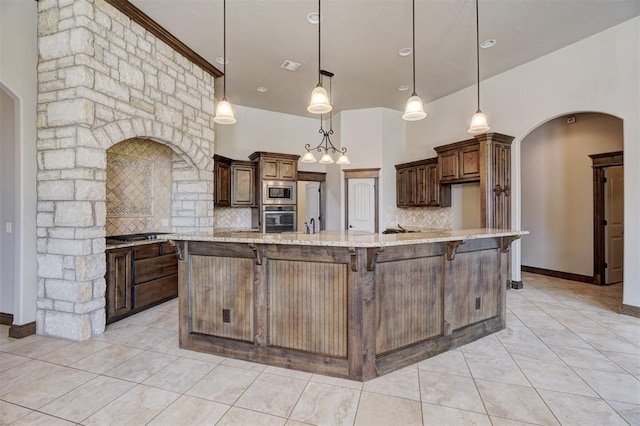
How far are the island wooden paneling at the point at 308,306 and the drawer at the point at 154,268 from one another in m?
2.27

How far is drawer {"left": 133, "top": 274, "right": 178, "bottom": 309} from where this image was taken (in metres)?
4.04

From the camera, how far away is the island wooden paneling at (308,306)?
2551 mm

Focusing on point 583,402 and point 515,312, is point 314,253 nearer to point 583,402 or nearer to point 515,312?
point 583,402

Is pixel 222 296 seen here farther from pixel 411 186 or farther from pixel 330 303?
pixel 411 186

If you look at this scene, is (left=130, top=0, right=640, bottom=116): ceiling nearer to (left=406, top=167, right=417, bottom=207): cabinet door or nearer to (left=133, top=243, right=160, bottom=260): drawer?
(left=406, top=167, right=417, bottom=207): cabinet door

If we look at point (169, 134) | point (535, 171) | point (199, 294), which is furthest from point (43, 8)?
point (535, 171)

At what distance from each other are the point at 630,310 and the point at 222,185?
20.4ft

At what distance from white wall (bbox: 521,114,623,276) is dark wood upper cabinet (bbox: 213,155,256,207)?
5.61m

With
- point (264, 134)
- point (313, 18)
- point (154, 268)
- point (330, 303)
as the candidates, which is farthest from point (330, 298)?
point (264, 134)

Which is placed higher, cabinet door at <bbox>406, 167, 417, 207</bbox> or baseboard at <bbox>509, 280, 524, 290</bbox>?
cabinet door at <bbox>406, 167, 417, 207</bbox>

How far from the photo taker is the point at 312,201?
26.1ft

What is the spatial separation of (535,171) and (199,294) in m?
6.66

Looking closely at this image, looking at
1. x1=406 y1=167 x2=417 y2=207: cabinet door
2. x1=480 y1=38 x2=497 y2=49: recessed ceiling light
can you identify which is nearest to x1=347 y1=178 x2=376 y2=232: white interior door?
x1=406 y1=167 x2=417 y2=207: cabinet door

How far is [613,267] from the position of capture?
18.3 feet
